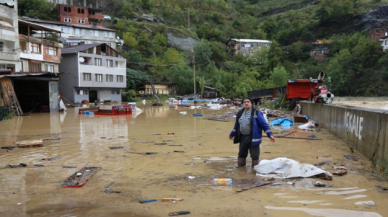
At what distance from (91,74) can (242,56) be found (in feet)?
174

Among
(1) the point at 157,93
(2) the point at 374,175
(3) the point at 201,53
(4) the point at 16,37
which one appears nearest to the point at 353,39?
(3) the point at 201,53

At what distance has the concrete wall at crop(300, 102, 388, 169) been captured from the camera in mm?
7332

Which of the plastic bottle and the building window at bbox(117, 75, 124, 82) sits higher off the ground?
the building window at bbox(117, 75, 124, 82)

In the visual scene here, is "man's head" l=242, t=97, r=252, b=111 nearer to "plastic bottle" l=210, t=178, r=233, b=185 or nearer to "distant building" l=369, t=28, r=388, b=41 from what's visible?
"plastic bottle" l=210, t=178, r=233, b=185

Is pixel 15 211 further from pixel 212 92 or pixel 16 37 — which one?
pixel 212 92

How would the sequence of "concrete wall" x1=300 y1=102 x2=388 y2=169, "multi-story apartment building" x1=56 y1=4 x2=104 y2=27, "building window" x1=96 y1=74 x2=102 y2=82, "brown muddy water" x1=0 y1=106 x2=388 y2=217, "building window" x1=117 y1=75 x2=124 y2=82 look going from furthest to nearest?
1. "multi-story apartment building" x1=56 y1=4 x2=104 y2=27
2. "building window" x1=117 y1=75 x2=124 y2=82
3. "building window" x1=96 y1=74 x2=102 y2=82
4. "concrete wall" x1=300 y1=102 x2=388 y2=169
5. "brown muddy water" x1=0 y1=106 x2=388 y2=217

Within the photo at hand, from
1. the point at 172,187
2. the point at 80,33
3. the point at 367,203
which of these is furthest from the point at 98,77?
the point at 367,203

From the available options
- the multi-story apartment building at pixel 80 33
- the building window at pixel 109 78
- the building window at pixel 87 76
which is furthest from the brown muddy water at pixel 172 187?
the multi-story apartment building at pixel 80 33

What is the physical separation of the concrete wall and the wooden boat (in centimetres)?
640

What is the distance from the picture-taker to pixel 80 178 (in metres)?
6.80

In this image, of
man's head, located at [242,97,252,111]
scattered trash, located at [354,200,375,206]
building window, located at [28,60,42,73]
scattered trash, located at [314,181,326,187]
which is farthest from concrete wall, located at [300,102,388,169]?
building window, located at [28,60,42,73]

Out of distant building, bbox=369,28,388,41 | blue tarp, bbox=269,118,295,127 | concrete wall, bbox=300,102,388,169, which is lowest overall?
blue tarp, bbox=269,118,295,127

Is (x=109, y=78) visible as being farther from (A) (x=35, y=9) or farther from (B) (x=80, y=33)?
(A) (x=35, y=9)

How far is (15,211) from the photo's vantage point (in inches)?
197
